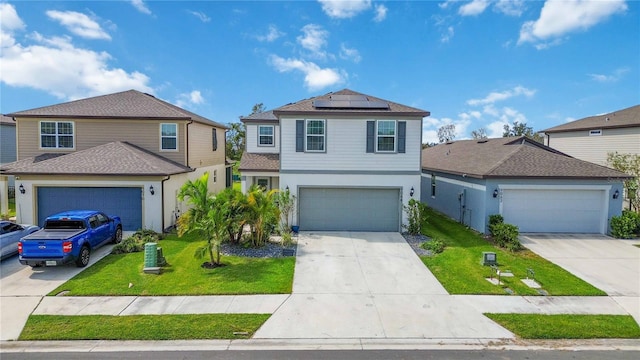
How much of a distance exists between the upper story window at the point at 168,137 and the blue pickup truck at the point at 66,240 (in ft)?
20.7

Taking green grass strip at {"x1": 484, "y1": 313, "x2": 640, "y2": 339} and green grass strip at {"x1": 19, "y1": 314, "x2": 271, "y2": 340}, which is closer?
→ green grass strip at {"x1": 19, "y1": 314, "x2": 271, "y2": 340}

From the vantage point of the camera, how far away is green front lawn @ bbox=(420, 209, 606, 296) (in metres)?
9.27

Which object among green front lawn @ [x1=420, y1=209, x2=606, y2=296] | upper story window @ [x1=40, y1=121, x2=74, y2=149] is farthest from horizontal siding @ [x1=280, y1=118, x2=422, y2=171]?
upper story window @ [x1=40, y1=121, x2=74, y2=149]

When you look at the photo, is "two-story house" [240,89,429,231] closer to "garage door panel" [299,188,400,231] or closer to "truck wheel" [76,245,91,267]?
"garage door panel" [299,188,400,231]

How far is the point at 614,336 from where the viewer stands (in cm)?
702

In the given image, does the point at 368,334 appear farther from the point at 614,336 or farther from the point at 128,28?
the point at 128,28

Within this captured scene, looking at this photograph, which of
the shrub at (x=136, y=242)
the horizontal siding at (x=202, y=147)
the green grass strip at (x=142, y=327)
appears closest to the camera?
the green grass strip at (x=142, y=327)

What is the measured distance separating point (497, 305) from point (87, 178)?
51.5 feet

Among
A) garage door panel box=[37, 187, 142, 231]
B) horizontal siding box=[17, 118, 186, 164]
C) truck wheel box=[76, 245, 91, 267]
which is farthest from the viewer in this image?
horizontal siding box=[17, 118, 186, 164]

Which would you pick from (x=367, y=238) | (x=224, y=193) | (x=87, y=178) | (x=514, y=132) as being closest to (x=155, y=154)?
(x=87, y=178)

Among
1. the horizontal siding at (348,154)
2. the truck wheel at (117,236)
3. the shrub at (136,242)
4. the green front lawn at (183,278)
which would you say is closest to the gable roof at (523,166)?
the horizontal siding at (348,154)

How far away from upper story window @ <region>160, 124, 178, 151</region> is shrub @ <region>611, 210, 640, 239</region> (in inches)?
817

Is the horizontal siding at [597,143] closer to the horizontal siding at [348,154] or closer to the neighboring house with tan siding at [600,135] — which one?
the neighboring house with tan siding at [600,135]

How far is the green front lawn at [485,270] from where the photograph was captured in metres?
9.27
